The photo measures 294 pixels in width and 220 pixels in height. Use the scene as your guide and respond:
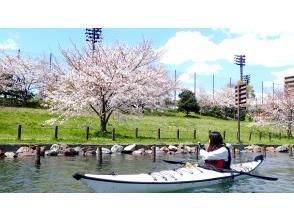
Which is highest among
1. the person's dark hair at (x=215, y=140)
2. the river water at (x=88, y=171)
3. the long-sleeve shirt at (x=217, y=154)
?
the person's dark hair at (x=215, y=140)

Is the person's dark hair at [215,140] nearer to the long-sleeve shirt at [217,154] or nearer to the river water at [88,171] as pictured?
the long-sleeve shirt at [217,154]

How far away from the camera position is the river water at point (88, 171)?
9.84 metres

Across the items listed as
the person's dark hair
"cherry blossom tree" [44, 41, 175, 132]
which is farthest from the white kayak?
"cherry blossom tree" [44, 41, 175, 132]

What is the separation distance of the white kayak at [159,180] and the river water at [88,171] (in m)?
0.20

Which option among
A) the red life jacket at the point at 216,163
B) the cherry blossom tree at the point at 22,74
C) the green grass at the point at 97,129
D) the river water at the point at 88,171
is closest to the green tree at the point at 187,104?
the green grass at the point at 97,129

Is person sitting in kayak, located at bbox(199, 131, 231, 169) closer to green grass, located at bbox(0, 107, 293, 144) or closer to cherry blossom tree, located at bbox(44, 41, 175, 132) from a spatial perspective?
green grass, located at bbox(0, 107, 293, 144)

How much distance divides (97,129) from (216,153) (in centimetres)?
1181

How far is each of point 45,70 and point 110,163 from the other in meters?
18.6

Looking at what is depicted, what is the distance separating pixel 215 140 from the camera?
10.4 metres

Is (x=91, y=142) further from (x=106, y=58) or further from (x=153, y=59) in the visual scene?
(x=153, y=59)

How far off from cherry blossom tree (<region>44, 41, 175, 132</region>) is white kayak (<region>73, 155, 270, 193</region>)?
1076cm

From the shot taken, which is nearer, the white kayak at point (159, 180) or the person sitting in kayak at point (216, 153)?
the white kayak at point (159, 180)
